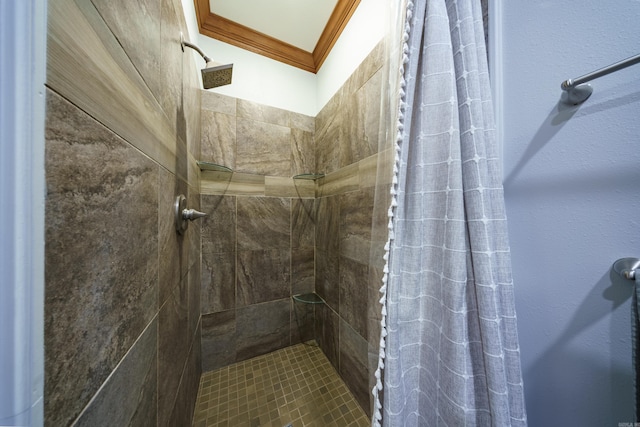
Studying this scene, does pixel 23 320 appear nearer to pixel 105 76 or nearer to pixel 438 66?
pixel 105 76

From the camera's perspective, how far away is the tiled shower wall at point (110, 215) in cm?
23

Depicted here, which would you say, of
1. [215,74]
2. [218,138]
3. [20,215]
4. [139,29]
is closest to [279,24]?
[215,74]

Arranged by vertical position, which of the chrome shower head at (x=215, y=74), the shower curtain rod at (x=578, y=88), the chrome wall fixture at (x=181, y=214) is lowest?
the chrome wall fixture at (x=181, y=214)

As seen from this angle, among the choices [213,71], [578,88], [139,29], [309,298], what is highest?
[213,71]

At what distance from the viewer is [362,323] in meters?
0.90

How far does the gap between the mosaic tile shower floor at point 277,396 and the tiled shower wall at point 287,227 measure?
6 cm

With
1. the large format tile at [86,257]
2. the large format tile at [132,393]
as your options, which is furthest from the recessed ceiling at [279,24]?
the large format tile at [132,393]

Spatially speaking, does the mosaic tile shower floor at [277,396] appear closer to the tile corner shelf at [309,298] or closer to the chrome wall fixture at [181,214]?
the tile corner shelf at [309,298]

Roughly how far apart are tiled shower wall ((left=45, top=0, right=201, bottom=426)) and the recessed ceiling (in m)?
0.60

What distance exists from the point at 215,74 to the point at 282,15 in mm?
646

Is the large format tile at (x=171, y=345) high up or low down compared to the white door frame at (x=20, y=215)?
down

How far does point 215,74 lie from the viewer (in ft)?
2.60

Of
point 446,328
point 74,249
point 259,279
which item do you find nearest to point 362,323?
point 446,328

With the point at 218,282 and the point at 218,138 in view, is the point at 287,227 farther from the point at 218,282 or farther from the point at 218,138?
the point at 218,138
